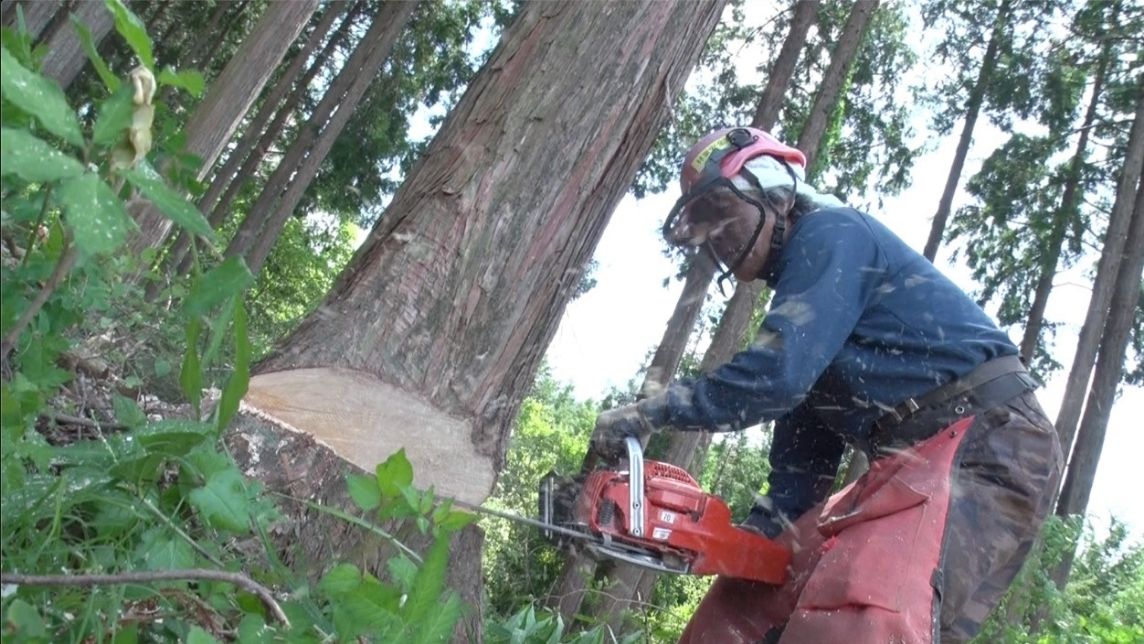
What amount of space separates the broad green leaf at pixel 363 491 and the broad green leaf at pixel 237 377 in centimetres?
25

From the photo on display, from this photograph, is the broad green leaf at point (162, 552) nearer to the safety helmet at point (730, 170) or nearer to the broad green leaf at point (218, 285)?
the broad green leaf at point (218, 285)

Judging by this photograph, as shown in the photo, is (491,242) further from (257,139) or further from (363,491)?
(257,139)

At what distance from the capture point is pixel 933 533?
3094 millimetres

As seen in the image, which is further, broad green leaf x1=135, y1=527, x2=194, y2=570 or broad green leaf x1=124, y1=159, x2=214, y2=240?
broad green leaf x1=135, y1=527, x2=194, y2=570

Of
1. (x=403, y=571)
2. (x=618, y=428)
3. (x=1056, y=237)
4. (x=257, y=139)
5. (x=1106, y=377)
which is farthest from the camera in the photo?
(x=257, y=139)

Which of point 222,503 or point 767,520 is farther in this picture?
point 767,520

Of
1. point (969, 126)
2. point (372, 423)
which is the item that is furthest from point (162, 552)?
point (969, 126)

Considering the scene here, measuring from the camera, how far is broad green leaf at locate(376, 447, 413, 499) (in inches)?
80.0

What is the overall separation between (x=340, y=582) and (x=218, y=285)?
1.71 feet

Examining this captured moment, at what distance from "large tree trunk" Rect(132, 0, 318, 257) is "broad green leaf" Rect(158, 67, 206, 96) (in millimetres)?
8923

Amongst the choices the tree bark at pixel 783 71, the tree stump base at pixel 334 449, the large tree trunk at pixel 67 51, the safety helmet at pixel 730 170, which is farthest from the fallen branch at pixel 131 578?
the tree bark at pixel 783 71

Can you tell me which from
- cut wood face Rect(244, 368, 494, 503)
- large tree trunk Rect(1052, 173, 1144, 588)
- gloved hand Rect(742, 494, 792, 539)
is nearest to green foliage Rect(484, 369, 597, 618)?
cut wood face Rect(244, 368, 494, 503)

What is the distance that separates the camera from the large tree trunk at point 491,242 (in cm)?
328

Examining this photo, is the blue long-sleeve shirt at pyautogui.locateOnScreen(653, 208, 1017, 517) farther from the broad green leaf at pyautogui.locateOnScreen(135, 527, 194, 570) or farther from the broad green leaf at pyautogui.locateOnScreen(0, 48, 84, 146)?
the broad green leaf at pyautogui.locateOnScreen(0, 48, 84, 146)
